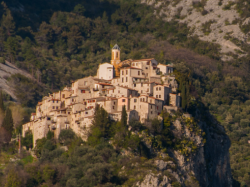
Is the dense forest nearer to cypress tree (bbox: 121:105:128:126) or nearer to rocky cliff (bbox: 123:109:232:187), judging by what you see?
rocky cliff (bbox: 123:109:232:187)

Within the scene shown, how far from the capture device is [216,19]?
522 ft

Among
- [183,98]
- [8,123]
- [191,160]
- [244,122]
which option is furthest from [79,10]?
[191,160]

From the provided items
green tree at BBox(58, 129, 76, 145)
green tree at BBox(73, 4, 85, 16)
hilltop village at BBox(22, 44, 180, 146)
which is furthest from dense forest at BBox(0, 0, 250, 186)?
green tree at BBox(58, 129, 76, 145)

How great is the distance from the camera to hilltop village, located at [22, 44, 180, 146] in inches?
3354

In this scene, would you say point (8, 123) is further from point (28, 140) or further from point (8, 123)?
point (28, 140)

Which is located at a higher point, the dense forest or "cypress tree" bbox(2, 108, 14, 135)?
the dense forest

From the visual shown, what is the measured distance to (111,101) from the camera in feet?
280

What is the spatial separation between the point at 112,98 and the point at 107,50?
73023 mm

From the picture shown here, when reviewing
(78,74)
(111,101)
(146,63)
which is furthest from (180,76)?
(78,74)

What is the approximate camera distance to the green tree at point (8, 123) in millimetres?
93875

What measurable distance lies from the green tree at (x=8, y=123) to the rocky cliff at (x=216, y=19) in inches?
2806

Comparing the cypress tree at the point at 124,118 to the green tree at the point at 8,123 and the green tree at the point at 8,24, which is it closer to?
the green tree at the point at 8,123

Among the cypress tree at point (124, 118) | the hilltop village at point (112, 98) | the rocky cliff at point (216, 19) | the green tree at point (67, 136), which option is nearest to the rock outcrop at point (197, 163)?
the hilltop village at point (112, 98)

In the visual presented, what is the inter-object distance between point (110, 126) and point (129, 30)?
89674mm
